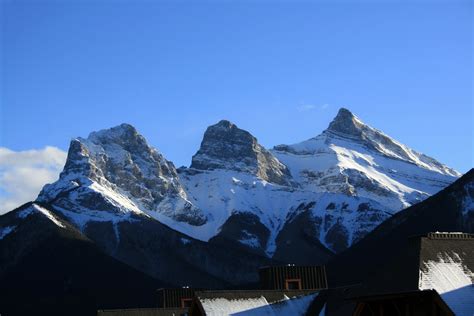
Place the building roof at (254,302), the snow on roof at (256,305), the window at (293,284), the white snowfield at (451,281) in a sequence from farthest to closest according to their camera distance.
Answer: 1. the window at (293,284)
2. the building roof at (254,302)
3. the snow on roof at (256,305)
4. the white snowfield at (451,281)

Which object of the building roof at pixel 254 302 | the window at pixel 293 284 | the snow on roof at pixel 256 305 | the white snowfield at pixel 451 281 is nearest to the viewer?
the white snowfield at pixel 451 281

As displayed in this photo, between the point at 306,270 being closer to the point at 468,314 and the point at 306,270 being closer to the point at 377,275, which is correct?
the point at 377,275

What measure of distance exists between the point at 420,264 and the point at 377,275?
11.2 feet

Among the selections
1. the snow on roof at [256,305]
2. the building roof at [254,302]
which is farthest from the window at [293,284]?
the snow on roof at [256,305]

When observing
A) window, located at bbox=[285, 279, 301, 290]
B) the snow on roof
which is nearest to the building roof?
the snow on roof

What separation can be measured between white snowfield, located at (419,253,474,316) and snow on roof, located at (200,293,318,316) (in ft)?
49.8

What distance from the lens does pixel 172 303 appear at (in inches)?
3499

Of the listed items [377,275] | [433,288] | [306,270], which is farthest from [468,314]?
[306,270]

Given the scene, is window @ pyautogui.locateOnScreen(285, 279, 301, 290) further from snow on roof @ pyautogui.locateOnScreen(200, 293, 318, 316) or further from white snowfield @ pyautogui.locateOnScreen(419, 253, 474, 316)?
white snowfield @ pyautogui.locateOnScreen(419, 253, 474, 316)

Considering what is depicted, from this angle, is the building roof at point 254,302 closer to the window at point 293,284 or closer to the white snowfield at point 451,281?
the window at point 293,284

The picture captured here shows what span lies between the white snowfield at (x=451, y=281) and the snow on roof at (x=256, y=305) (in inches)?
598

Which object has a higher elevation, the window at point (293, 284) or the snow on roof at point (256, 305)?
the window at point (293, 284)

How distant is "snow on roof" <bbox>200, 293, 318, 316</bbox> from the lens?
66.9m

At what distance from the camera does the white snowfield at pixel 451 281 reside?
5409cm
